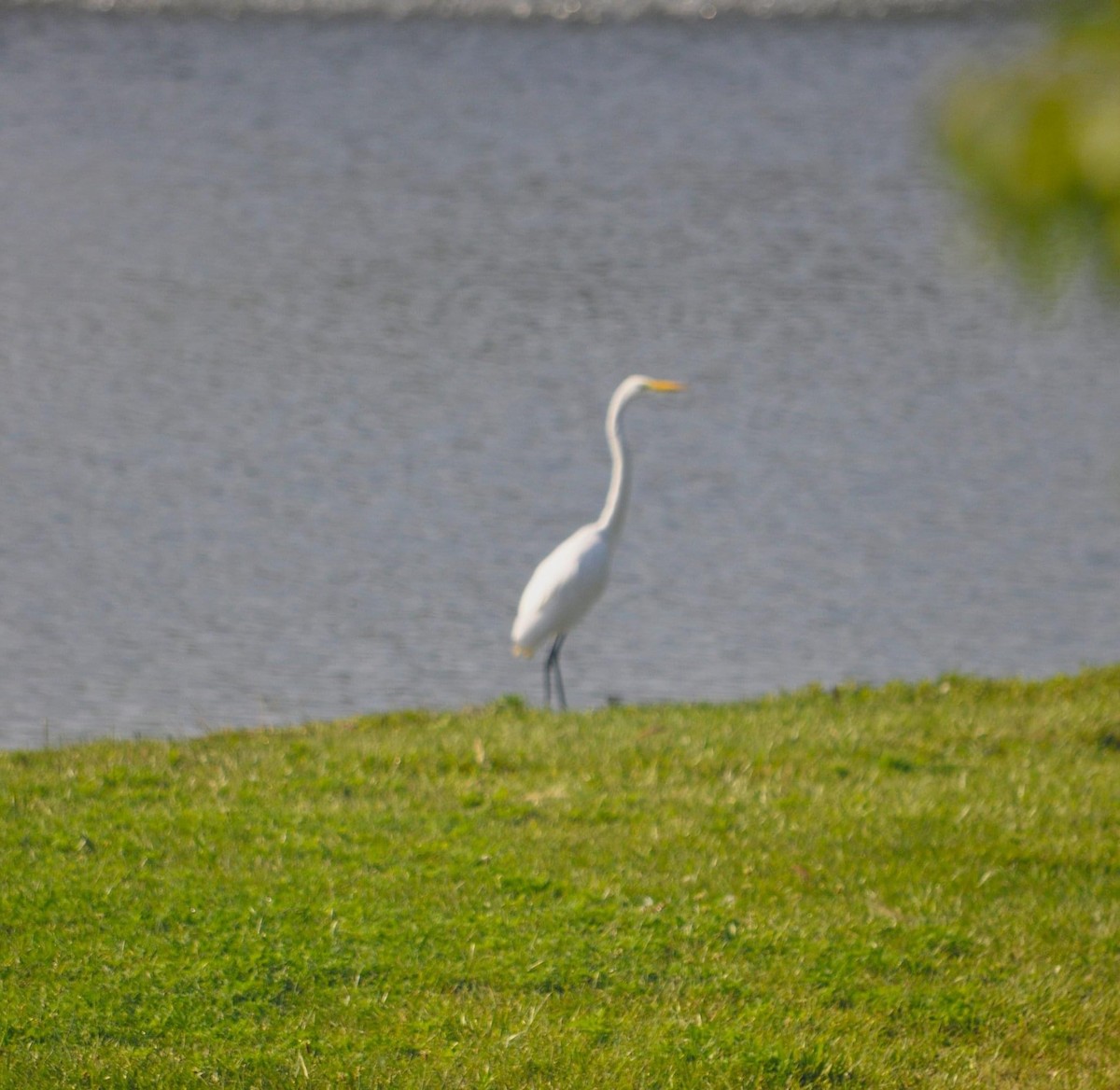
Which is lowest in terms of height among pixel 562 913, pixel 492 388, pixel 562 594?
pixel 562 913

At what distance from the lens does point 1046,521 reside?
13.8m

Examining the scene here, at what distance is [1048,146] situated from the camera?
5.13ft

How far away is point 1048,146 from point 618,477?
A: 8790 mm

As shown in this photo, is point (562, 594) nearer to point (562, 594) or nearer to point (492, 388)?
point (562, 594)

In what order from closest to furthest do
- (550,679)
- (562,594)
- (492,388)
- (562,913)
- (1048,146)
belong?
(1048,146) → (562,913) → (562,594) → (550,679) → (492,388)

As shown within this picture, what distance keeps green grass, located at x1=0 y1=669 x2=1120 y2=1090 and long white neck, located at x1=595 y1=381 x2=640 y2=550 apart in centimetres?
281

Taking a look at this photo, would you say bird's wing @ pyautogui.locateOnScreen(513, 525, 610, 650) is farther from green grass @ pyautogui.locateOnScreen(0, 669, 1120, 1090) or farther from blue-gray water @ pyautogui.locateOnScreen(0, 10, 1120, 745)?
green grass @ pyautogui.locateOnScreen(0, 669, 1120, 1090)

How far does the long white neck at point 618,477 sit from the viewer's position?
10164 millimetres

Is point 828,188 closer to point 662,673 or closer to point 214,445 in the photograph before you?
point 214,445

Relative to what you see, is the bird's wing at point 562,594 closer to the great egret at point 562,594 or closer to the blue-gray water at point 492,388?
the great egret at point 562,594

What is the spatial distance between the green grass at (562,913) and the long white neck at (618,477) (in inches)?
111

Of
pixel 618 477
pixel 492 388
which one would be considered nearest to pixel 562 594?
pixel 618 477

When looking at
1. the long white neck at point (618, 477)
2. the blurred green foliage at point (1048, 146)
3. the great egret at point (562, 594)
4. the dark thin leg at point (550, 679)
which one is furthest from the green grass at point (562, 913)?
the blurred green foliage at point (1048, 146)

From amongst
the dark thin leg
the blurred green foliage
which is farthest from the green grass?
the blurred green foliage
